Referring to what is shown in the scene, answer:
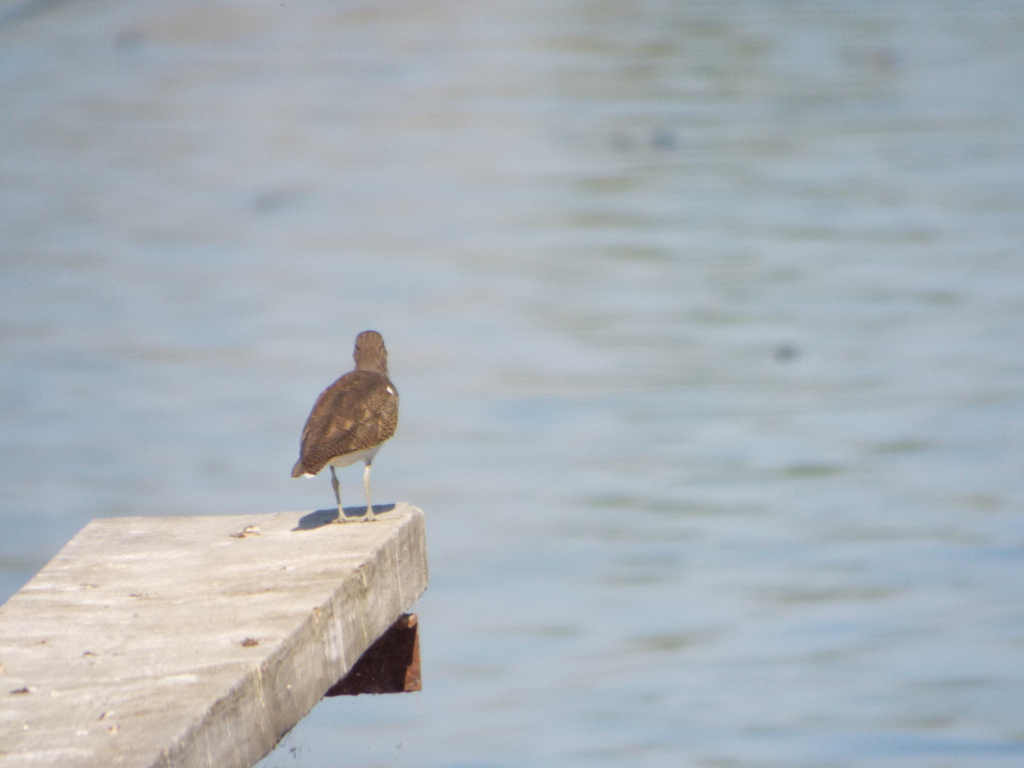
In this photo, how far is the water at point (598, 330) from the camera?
837 cm

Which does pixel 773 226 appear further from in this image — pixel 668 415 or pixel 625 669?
pixel 625 669

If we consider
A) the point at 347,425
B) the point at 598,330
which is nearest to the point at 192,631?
the point at 347,425

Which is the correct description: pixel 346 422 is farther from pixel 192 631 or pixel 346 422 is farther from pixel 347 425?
pixel 192 631

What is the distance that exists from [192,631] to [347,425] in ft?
5.98

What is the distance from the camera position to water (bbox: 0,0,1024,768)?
27.5 ft

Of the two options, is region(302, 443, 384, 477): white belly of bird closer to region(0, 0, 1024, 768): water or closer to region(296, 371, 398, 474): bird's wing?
region(296, 371, 398, 474): bird's wing

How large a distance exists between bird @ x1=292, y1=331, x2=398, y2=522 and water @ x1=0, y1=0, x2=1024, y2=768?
73.3 inches

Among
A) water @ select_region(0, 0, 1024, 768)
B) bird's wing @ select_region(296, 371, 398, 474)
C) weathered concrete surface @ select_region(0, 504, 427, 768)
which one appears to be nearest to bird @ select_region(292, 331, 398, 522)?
bird's wing @ select_region(296, 371, 398, 474)

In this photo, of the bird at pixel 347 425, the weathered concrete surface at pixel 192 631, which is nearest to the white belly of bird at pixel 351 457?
the bird at pixel 347 425

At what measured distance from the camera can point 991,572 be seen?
9.37 m

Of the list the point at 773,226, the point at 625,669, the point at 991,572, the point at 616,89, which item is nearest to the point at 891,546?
the point at 991,572

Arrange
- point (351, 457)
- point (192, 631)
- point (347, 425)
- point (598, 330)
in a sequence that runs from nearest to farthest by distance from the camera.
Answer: point (192, 631) < point (347, 425) < point (351, 457) < point (598, 330)

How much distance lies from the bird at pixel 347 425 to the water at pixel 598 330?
186 cm

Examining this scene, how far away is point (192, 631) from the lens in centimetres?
414
